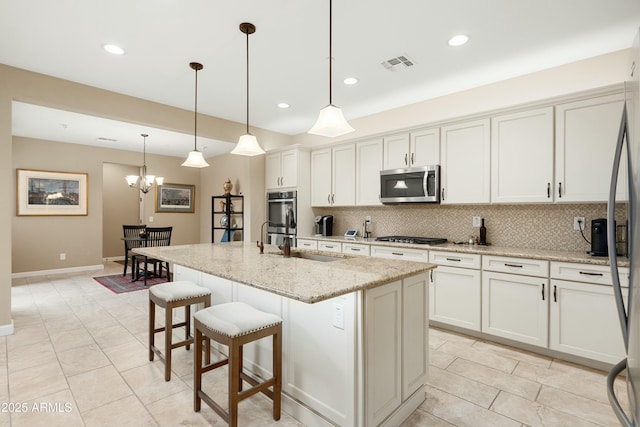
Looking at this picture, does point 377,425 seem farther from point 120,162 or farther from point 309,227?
point 120,162

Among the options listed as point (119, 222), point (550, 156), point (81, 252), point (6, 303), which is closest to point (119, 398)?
point (6, 303)

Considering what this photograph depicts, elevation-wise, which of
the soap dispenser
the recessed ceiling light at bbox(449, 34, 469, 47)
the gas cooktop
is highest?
the recessed ceiling light at bbox(449, 34, 469, 47)

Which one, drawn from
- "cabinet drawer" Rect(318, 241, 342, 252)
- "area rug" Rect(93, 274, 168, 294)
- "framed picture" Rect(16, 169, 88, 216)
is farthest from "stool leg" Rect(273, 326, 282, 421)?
"framed picture" Rect(16, 169, 88, 216)

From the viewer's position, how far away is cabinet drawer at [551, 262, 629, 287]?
237cm

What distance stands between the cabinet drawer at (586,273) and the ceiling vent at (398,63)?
2261mm

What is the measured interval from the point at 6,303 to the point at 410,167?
4613mm

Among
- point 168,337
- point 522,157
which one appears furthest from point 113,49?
point 522,157

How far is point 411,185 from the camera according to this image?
151 inches

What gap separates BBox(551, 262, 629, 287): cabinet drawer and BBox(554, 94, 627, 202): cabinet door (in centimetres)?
61

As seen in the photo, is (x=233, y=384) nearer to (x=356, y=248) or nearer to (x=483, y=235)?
(x=356, y=248)

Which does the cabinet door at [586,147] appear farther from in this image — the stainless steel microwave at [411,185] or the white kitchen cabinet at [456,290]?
the stainless steel microwave at [411,185]

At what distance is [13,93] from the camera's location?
313 centimetres

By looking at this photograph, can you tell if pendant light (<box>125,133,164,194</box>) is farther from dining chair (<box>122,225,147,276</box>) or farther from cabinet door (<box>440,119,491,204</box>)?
cabinet door (<box>440,119,491,204</box>)

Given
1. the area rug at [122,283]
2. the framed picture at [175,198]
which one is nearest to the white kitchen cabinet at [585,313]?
the area rug at [122,283]
